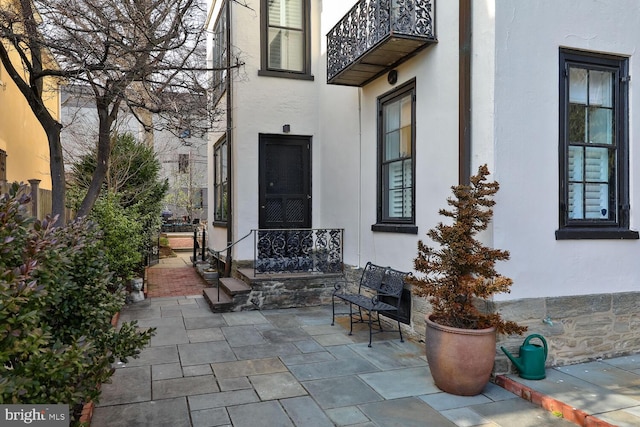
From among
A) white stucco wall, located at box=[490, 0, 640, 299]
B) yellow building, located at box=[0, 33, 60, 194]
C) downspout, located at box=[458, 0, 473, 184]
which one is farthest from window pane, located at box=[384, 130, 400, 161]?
yellow building, located at box=[0, 33, 60, 194]

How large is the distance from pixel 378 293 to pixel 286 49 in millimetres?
4954

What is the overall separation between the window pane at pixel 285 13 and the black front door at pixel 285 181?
81.7 inches

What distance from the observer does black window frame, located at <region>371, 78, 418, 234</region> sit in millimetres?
5426

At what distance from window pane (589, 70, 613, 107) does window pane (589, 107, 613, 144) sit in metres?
0.08

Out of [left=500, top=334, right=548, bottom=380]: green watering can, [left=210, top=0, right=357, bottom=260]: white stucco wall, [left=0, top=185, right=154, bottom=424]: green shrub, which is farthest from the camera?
[left=210, top=0, right=357, bottom=260]: white stucco wall

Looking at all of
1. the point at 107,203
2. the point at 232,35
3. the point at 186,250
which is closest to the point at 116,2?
the point at 232,35

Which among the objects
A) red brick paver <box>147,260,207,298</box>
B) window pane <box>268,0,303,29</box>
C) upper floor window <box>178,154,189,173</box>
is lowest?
red brick paver <box>147,260,207,298</box>

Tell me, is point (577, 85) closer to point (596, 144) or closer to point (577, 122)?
point (577, 122)

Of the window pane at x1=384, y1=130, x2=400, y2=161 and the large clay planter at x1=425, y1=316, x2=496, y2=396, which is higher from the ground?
the window pane at x1=384, y1=130, x2=400, y2=161

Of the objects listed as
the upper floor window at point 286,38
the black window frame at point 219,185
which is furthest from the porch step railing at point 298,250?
the upper floor window at point 286,38

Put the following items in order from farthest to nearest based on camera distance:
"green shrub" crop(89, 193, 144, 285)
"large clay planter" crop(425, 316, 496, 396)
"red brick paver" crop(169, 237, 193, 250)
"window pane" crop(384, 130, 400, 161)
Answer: "red brick paver" crop(169, 237, 193, 250) → "green shrub" crop(89, 193, 144, 285) → "window pane" crop(384, 130, 400, 161) → "large clay planter" crop(425, 316, 496, 396)

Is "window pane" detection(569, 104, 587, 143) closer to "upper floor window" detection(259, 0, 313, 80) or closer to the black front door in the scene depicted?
the black front door

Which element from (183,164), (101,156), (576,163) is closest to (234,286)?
(101,156)

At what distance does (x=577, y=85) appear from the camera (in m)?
4.61
